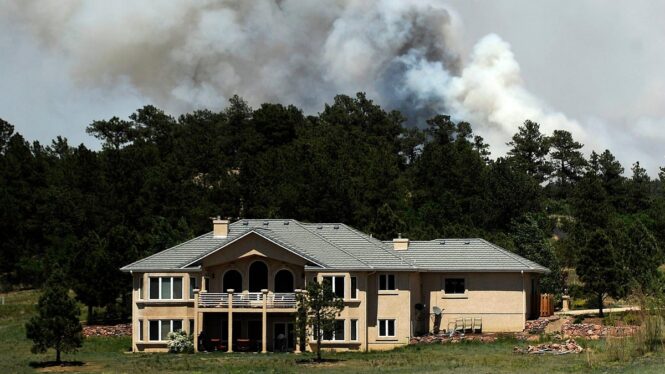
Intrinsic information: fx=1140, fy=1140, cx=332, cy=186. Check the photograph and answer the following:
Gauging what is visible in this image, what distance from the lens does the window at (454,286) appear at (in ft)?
227

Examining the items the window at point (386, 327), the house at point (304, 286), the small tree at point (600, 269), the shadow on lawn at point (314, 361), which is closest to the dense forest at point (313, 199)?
the small tree at point (600, 269)

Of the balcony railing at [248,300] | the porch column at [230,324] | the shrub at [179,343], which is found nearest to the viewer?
the porch column at [230,324]

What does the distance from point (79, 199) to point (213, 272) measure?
144 feet

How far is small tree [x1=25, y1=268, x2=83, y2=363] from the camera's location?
55.5m

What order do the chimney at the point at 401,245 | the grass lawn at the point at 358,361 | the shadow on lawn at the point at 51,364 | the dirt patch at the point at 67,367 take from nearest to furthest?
the grass lawn at the point at 358,361 < the dirt patch at the point at 67,367 < the shadow on lawn at the point at 51,364 < the chimney at the point at 401,245

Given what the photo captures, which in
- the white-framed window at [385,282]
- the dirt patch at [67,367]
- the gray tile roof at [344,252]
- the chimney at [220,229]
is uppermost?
the chimney at [220,229]

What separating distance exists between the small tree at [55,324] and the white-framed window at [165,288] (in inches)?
386

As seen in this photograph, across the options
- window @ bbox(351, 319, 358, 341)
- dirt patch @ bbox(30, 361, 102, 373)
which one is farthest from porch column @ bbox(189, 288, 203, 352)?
dirt patch @ bbox(30, 361, 102, 373)

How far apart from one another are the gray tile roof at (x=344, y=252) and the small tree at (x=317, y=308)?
488 centimetres

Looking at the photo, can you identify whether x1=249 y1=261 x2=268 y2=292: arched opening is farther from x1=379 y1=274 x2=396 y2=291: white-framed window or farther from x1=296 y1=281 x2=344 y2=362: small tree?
x1=379 y1=274 x2=396 y2=291: white-framed window

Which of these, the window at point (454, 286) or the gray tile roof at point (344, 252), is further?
the window at point (454, 286)

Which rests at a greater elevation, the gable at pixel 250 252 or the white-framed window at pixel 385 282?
the gable at pixel 250 252

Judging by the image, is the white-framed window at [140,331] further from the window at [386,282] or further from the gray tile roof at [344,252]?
the window at [386,282]

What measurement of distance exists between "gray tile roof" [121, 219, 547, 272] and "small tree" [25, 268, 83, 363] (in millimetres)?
Answer: 9516
